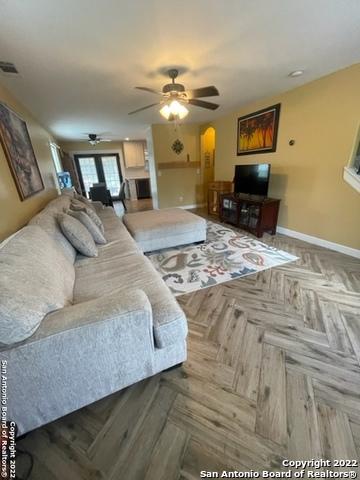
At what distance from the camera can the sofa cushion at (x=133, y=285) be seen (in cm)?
113

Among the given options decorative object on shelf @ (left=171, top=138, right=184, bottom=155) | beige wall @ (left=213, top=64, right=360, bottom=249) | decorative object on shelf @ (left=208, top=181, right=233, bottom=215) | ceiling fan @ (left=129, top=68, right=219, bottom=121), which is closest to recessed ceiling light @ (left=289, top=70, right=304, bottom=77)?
beige wall @ (left=213, top=64, right=360, bottom=249)

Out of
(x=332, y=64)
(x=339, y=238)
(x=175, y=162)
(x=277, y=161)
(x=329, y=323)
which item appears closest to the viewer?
(x=329, y=323)

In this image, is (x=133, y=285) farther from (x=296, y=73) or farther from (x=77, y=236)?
(x=296, y=73)

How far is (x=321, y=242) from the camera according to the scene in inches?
122

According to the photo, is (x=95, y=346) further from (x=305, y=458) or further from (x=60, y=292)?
(x=305, y=458)

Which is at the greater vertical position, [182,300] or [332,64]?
[332,64]

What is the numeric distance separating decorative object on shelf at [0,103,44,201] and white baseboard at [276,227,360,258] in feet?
12.9

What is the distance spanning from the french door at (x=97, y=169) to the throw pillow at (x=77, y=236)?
21.7 ft

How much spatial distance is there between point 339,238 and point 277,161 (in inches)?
64.0

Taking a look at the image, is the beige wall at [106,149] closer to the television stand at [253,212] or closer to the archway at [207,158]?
the archway at [207,158]

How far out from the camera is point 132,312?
0.99 meters

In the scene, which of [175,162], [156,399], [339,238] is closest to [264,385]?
[156,399]

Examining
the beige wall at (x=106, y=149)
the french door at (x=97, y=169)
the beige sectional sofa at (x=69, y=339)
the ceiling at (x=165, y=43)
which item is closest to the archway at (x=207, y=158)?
the ceiling at (x=165, y=43)

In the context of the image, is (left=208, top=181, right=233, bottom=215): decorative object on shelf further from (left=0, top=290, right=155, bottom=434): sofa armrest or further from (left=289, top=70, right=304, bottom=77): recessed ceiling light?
(left=0, top=290, right=155, bottom=434): sofa armrest
